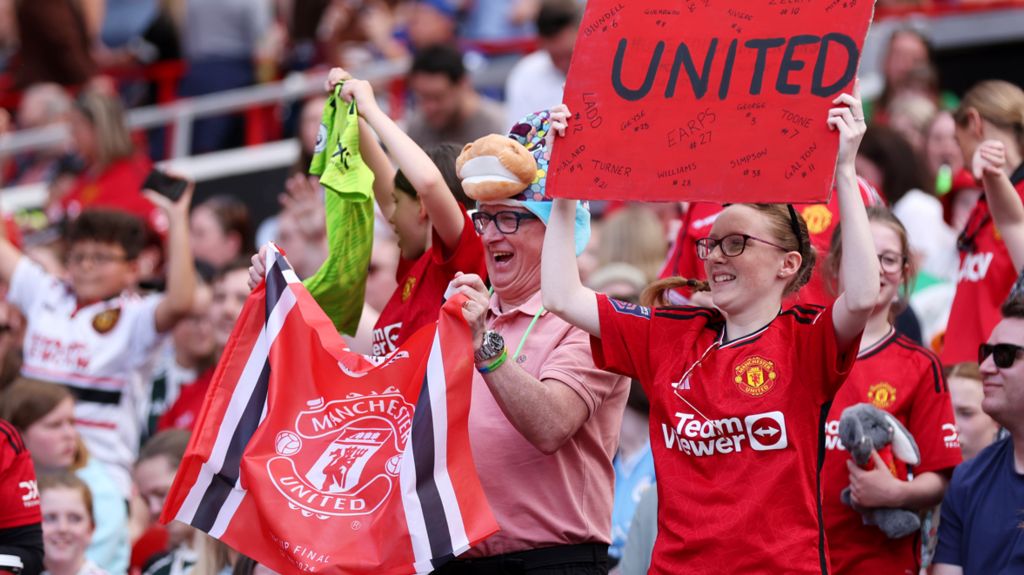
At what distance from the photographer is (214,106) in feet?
42.2

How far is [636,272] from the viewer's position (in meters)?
7.73

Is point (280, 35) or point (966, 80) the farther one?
point (280, 35)

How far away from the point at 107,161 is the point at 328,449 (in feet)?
20.2

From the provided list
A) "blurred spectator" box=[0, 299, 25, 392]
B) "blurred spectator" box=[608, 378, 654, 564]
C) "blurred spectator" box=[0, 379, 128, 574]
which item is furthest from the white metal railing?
"blurred spectator" box=[608, 378, 654, 564]

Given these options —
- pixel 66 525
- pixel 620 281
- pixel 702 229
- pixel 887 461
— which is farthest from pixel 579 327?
pixel 620 281

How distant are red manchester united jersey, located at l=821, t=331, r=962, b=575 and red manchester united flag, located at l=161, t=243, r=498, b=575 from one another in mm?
1247

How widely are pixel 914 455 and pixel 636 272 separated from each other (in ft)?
9.49

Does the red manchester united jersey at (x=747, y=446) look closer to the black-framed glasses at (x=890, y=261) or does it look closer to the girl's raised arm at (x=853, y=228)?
the girl's raised arm at (x=853, y=228)

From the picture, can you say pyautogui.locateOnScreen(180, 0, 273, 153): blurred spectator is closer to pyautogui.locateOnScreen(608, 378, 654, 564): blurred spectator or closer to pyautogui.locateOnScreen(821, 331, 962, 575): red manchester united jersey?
pyautogui.locateOnScreen(608, 378, 654, 564): blurred spectator

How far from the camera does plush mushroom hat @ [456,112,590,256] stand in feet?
15.0

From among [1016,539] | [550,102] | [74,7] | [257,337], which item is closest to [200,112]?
[74,7]

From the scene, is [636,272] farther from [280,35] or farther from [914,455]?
[280,35]

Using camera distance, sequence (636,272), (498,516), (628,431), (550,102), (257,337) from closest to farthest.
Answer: (498,516) → (257,337) → (628,431) → (636,272) → (550,102)

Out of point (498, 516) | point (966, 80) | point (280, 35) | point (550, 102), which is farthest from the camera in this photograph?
point (280, 35)
